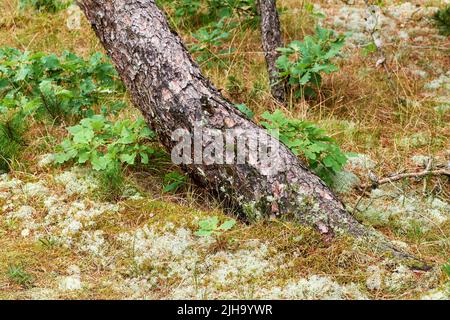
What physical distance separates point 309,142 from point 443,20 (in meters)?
3.66

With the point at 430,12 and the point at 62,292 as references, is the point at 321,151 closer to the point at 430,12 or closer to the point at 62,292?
the point at 62,292

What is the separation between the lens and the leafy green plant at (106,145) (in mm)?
4121

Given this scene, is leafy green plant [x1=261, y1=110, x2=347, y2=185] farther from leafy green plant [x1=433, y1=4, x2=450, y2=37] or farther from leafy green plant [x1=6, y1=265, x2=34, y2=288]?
leafy green plant [x1=433, y1=4, x2=450, y2=37]

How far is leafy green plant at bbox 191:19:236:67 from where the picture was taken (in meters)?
5.91

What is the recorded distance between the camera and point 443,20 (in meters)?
6.96

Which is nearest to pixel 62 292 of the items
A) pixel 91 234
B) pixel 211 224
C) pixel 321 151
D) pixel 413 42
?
pixel 91 234

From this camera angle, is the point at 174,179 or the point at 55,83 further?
the point at 55,83

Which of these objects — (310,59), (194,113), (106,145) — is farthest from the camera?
(310,59)

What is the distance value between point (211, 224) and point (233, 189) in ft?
1.21

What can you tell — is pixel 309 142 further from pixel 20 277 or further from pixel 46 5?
pixel 46 5

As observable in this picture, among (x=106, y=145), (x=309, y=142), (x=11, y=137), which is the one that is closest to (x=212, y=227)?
(x=309, y=142)
